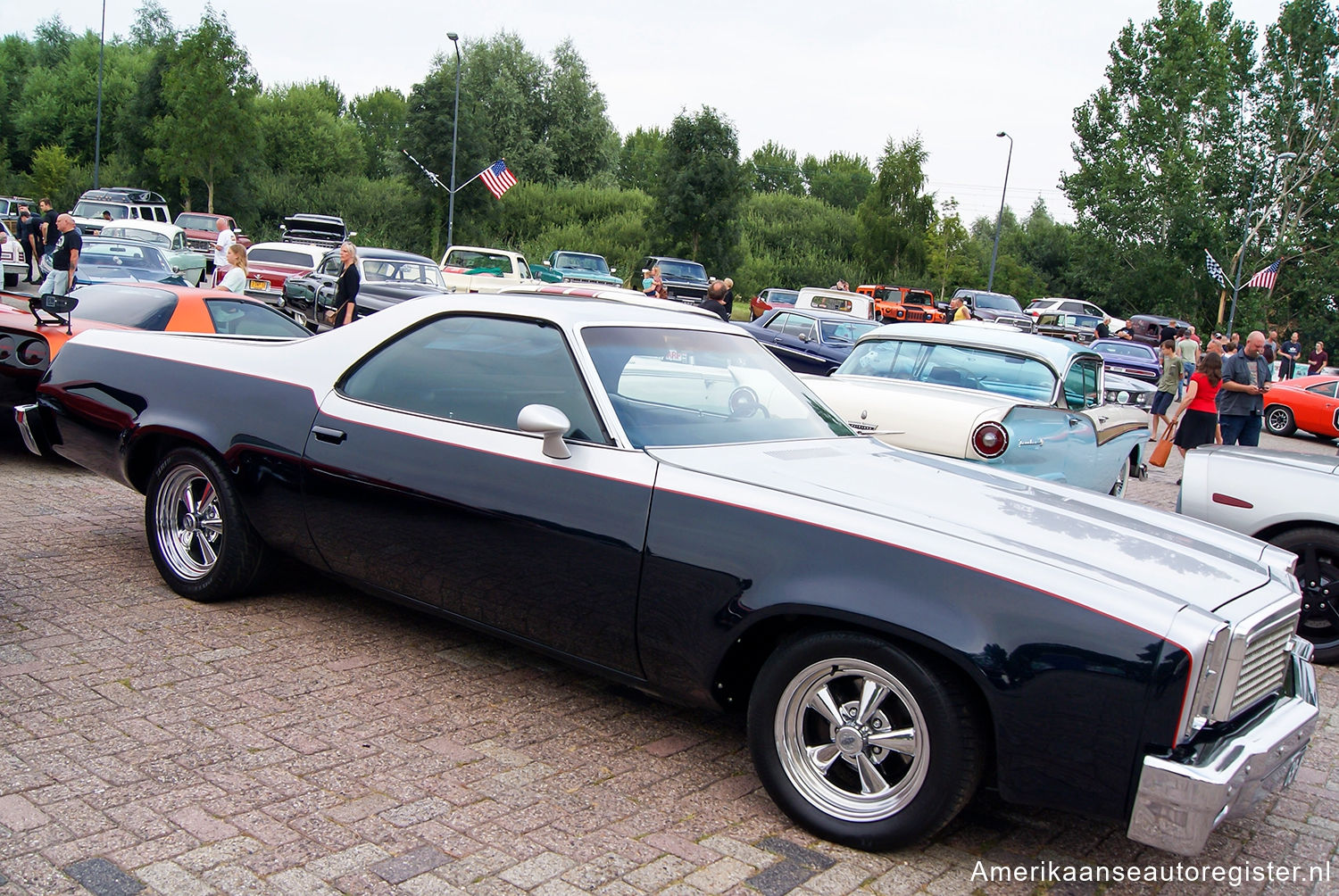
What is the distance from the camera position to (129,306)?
27.9ft

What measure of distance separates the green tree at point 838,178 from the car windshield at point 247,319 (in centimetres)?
8318

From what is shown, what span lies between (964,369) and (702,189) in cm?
3388

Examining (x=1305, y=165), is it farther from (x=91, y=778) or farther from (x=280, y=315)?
(x=91, y=778)

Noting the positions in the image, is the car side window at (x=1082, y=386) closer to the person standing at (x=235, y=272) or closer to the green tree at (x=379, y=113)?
the person standing at (x=235, y=272)

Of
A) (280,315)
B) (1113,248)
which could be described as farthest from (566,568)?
(1113,248)

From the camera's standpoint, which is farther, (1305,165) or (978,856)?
(1305,165)

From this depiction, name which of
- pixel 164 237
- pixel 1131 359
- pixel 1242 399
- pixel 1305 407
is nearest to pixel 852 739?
pixel 1242 399

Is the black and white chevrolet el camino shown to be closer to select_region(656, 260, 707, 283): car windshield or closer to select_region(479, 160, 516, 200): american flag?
select_region(656, 260, 707, 283): car windshield

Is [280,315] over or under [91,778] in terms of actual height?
over

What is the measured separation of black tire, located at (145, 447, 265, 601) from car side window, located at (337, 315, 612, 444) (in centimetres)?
81

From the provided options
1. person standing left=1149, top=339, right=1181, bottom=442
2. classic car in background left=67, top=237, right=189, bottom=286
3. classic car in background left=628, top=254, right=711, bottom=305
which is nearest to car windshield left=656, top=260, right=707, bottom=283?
classic car in background left=628, top=254, right=711, bottom=305

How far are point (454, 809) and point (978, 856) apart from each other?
161 centimetres

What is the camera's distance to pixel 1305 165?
52.6 m

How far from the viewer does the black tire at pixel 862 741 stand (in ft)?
9.45
